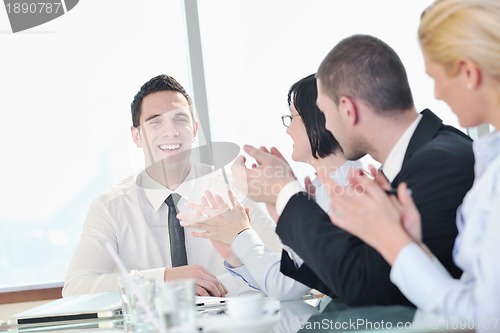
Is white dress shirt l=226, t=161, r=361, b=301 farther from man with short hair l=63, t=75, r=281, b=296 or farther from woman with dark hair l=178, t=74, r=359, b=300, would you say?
man with short hair l=63, t=75, r=281, b=296

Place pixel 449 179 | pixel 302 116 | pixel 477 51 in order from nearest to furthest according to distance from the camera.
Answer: pixel 477 51, pixel 449 179, pixel 302 116

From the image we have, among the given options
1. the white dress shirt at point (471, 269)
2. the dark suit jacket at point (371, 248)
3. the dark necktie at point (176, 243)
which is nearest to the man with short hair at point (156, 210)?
the dark necktie at point (176, 243)

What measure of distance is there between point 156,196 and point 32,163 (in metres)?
0.93

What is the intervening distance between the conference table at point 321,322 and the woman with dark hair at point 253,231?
7.0 inches

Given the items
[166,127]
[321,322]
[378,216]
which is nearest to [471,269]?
[378,216]

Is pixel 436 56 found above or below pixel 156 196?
above

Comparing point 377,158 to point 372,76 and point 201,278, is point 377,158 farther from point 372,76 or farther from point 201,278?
point 201,278

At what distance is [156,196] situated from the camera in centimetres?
341

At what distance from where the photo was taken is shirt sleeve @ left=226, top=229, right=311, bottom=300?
2.31 meters

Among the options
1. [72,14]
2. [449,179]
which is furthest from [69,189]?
[449,179]

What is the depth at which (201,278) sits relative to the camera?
2758 mm

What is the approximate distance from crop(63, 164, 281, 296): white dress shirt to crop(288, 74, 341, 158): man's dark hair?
0.76 metres

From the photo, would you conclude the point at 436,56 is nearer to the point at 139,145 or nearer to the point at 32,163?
the point at 139,145

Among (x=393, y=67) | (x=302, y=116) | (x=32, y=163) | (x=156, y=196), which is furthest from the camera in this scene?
(x=32, y=163)
